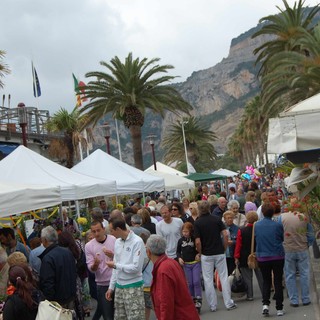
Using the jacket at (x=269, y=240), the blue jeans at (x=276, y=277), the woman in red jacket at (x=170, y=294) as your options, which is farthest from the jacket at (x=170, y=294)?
the blue jeans at (x=276, y=277)

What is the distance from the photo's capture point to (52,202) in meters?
10.5

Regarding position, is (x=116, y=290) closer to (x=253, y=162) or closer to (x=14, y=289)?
(x=14, y=289)

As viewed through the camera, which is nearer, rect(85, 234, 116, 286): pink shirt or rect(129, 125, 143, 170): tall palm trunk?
rect(85, 234, 116, 286): pink shirt

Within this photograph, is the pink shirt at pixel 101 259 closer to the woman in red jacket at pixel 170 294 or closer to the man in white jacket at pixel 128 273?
the man in white jacket at pixel 128 273

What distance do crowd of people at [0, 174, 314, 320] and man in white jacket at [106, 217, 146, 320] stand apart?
0.04 ft

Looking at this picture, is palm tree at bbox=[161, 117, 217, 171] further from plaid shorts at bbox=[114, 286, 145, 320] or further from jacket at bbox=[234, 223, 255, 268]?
plaid shorts at bbox=[114, 286, 145, 320]

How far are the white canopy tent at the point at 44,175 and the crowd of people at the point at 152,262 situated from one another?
1.07m

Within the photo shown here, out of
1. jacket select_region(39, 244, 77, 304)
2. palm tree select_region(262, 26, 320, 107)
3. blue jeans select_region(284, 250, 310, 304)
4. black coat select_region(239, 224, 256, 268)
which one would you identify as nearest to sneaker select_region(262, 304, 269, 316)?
blue jeans select_region(284, 250, 310, 304)

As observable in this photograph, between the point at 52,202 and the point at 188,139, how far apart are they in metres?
57.0

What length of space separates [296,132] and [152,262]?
2.64m

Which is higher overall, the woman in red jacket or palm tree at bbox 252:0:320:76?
palm tree at bbox 252:0:320:76

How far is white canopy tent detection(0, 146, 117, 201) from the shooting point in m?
12.9

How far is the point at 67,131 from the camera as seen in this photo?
119 ft

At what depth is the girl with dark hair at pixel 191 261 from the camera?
11.2 meters
